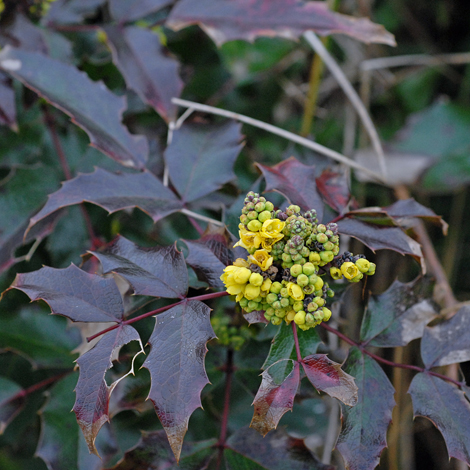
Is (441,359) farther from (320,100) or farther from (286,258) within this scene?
(320,100)

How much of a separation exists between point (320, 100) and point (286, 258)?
188 cm

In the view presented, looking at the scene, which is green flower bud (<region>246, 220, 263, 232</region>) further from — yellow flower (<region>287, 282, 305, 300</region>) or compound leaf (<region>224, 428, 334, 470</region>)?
compound leaf (<region>224, 428, 334, 470</region>)

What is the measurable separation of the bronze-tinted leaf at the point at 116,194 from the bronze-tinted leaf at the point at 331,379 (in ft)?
1.51

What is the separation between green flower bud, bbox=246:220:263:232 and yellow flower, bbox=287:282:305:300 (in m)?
0.11

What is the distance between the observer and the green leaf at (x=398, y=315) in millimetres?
944

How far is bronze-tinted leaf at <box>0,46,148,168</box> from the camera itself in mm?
1143

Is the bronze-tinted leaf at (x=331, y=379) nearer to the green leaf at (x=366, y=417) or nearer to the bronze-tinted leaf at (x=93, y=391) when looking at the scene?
the green leaf at (x=366, y=417)

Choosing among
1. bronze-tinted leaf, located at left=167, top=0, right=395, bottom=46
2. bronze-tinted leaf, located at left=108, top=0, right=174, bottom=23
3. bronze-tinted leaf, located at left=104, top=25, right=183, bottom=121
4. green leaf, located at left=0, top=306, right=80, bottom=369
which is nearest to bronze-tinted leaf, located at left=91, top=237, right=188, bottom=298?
bronze-tinted leaf, located at left=104, top=25, right=183, bottom=121

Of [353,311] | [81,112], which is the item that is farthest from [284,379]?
[353,311]

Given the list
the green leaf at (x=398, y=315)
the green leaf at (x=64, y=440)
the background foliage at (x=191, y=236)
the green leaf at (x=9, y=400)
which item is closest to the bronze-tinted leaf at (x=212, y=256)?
the background foliage at (x=191, y=236)

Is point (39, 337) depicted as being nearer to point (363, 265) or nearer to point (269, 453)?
point (269, 453)

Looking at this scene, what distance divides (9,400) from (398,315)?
3.66 ft

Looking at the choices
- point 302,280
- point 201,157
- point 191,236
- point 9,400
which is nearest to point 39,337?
point 9,400

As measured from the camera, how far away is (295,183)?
3.18 ft
